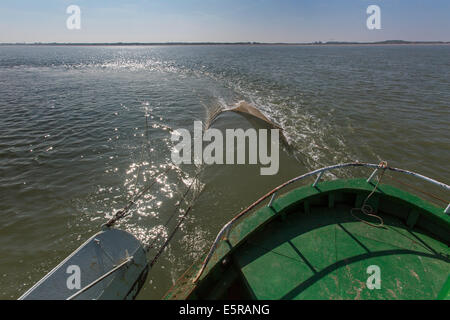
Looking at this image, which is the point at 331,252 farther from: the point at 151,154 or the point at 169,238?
the point at 151,154

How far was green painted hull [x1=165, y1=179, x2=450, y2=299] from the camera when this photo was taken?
4.29 metres

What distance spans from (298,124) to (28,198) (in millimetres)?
18502

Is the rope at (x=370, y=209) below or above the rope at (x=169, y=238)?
above

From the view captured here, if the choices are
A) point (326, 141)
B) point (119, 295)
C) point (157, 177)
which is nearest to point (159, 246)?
point (119, 295)

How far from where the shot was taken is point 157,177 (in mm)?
11133

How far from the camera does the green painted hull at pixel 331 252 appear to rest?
14.1 feet

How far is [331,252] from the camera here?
4.95 metres

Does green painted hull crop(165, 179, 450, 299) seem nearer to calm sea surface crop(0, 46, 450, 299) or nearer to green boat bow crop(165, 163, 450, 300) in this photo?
green boat bow crop(165, 163, 450, 300)

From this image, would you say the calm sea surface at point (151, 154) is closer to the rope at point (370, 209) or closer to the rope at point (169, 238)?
the rope at point (169, 238)

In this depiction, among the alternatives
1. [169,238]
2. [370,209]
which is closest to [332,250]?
[370,209]

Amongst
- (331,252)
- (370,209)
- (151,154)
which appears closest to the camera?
(331,252)

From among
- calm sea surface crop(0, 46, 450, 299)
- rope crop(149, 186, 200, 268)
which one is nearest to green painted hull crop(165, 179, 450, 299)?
rope crop(149, 186, 200, 268)

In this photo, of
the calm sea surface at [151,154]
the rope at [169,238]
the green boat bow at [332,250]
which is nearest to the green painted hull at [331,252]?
the green boat bow at [332,250]
